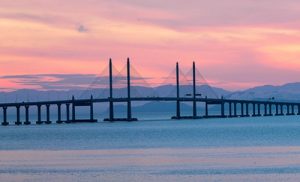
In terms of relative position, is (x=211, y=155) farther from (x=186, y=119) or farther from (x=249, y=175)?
(x=186, y=119)

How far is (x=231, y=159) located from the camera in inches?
1770

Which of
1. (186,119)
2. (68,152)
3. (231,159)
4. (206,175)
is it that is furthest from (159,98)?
(206,175)

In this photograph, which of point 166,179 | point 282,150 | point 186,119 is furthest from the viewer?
point 186,119

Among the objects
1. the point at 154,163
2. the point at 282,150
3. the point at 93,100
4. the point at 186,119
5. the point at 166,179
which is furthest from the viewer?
the point at 186,119

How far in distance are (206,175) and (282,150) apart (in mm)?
16345

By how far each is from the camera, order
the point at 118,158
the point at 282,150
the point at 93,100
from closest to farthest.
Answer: the point at 118,158
the point at 282,150
the point at 93,100

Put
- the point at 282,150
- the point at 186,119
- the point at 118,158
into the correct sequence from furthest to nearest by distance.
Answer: the point at 186,119
the point at 282,150
the point at 118,158

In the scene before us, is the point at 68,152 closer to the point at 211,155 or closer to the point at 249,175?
the point at 211,155

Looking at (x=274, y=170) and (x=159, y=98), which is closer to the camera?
→ (x=274, y=170)

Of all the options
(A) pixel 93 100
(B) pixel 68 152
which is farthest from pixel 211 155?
(A) pixel 93 100

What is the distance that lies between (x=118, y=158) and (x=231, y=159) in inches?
242

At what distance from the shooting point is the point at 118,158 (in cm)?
4744

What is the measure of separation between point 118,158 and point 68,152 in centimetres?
735

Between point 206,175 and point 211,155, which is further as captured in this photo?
point 211,155
